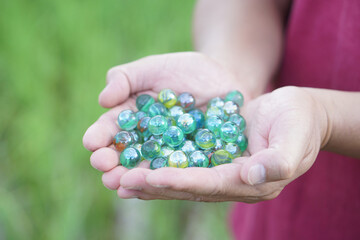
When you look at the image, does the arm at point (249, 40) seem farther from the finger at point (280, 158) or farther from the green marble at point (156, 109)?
the finger at point (280, 158)

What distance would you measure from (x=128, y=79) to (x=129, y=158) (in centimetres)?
31

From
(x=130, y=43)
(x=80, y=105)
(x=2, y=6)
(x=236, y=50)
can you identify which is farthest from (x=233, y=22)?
(x=2, y=6)

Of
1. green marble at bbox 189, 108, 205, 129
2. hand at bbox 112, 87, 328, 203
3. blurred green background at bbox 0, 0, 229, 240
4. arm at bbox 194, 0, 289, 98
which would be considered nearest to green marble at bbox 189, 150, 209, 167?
hand at bbox 112, 87, 328, 203

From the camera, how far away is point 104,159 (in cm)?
91

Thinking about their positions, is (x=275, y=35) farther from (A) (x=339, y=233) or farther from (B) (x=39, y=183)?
(B) (x=39, y=183)

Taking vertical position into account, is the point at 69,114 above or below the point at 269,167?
below

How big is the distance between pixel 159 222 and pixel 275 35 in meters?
0.85

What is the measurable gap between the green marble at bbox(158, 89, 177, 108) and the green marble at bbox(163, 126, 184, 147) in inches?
5.8

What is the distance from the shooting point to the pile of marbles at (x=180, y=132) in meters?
0.98

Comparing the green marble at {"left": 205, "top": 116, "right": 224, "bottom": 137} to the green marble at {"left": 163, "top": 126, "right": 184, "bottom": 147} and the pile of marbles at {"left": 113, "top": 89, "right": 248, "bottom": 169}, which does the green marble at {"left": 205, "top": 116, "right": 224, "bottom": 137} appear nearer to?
the pile of marbles at {"left": 113, "top": 89, "right": 248, "bottom": 169}

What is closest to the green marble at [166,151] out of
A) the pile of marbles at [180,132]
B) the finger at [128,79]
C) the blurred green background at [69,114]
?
the pile of marbles at [180,132]

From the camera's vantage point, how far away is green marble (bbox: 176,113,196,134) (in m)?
1.13

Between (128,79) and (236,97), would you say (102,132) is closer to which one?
(128,79)

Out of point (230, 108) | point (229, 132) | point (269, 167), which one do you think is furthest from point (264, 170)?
point (230, 108)
